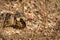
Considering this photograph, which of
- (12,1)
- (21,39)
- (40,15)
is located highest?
(12,1)

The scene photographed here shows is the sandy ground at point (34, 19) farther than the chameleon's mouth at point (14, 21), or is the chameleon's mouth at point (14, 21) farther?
the chameleon's mouth at point (14, 21)

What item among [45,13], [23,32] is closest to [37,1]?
[45,13]

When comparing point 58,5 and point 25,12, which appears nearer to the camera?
point 25,12

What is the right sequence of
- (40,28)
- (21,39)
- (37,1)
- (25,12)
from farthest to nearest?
(37,1)
(25,12)
(40,28)
(21,39)

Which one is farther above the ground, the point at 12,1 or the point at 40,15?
the point at 12,1

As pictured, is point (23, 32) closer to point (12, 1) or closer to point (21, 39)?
point (21, 39)

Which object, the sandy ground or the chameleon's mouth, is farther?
the chameleon's mouth

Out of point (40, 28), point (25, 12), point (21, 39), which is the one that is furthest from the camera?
point (25, 12)

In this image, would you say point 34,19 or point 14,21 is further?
point 34,19
